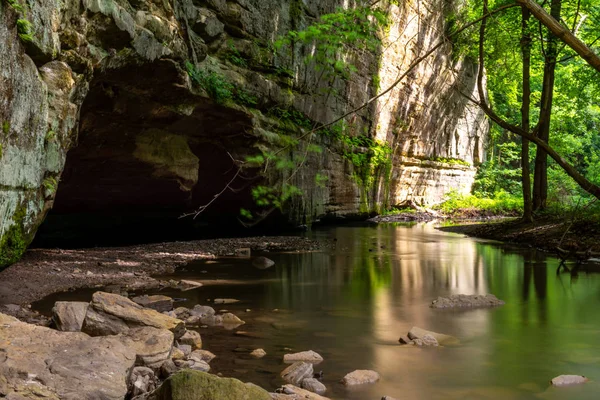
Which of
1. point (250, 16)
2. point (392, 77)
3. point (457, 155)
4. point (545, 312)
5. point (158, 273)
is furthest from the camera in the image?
point (457, 155)

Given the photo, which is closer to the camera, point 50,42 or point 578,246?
point 50,42

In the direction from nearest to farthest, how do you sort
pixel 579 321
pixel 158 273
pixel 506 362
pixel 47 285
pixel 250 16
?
pixel 506 362 < pixel 579 321 < pixel 47 285 < pixel 158 273 < pixel 250 16

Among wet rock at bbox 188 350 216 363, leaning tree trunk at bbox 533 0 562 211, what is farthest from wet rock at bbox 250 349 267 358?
leaning tree trunk at bbox 533 0 562 211

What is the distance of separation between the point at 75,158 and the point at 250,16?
253 inches

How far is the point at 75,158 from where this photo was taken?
529 inches

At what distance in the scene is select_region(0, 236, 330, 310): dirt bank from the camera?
7695 mm

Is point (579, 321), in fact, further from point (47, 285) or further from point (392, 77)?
point (392, 77)

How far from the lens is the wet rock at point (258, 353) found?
517 centimetres

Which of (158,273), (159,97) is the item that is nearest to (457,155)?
(159,97)

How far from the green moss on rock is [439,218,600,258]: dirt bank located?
1000 centimetres

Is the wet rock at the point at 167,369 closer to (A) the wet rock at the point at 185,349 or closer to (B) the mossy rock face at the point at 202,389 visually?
(A) the wet rock at the point at 185,349

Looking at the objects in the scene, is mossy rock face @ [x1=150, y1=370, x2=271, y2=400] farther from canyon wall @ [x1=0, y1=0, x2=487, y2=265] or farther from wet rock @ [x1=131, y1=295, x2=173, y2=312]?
wet rock @ [x1=131, y1=295, x2=173, y2=312]

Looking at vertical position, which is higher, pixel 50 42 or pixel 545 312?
pixel 50 42

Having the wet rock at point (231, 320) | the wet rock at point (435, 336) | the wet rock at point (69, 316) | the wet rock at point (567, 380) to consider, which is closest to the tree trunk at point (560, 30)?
the wet rock at point (567, 380)
